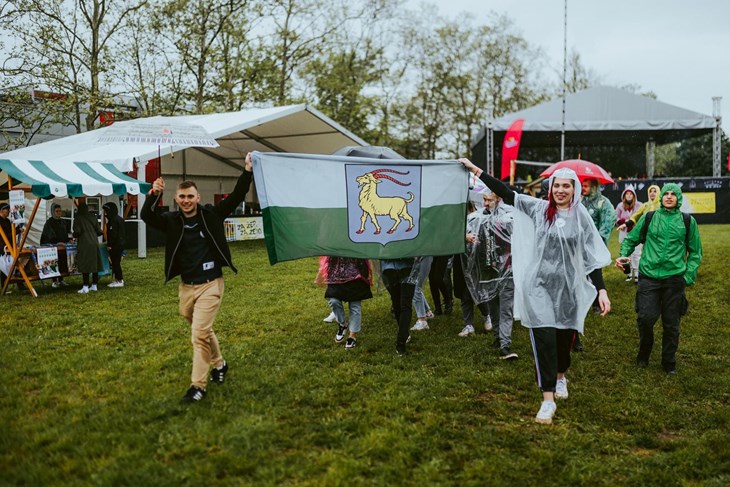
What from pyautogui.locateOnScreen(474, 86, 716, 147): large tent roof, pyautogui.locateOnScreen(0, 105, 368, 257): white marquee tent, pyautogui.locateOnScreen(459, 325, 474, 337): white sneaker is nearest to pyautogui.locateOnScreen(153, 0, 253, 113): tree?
pyautogui.locateOnScreen(0, 105, 368, 257): white marquee tent

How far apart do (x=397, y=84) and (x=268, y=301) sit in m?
32.4

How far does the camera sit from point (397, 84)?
39.5m

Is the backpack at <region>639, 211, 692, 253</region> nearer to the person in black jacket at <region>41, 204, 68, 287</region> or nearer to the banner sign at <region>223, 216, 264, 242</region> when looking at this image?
the person in black jacket at <region>41, 204, 68, 287</region>

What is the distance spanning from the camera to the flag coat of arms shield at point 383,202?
6117mm

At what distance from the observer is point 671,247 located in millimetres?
5727

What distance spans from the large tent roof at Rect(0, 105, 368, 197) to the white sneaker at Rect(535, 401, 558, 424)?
409cm

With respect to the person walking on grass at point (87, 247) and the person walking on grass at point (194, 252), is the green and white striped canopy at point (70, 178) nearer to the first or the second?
the person walking on grass at point (87, 247)

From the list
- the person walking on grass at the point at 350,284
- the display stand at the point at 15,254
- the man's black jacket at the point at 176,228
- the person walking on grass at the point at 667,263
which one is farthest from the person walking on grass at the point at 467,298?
the display stand at the point at 15,254

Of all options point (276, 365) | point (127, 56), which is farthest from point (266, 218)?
point (127, 56)

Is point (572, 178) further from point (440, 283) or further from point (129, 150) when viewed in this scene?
point (129, 150)

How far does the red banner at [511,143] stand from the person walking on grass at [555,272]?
19629 mm

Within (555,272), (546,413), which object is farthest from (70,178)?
(546,413)

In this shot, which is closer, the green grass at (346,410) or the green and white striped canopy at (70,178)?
the green grass at (346,410)

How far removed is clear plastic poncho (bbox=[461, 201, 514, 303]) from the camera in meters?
6.36
